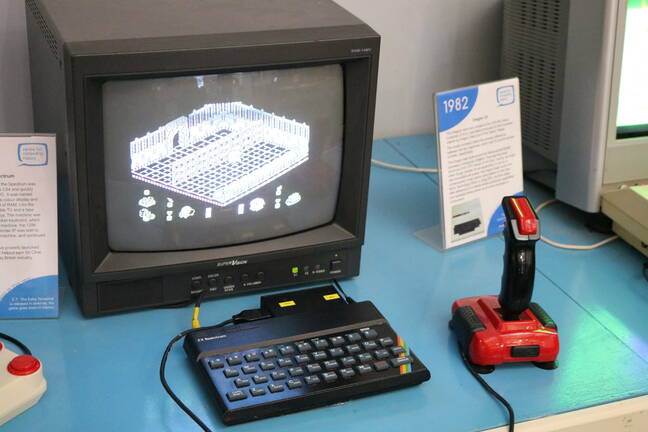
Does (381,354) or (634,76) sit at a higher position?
(634,76)

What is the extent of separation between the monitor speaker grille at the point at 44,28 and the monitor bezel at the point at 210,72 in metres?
0.10

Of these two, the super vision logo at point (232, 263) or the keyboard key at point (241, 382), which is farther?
the super vision logo at point (232, 263)

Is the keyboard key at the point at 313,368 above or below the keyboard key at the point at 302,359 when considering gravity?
below

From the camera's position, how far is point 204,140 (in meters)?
1.21

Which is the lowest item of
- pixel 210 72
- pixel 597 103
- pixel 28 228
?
pixel 28 228

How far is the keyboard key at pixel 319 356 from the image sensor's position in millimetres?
1141

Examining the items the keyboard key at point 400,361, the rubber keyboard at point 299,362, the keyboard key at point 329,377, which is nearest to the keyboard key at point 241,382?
the rubber keyboard at point 299,362

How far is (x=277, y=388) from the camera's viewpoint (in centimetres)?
108

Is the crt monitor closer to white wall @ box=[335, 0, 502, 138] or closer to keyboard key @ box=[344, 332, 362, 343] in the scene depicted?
white wall @ box=[335, 0, 502, 138]

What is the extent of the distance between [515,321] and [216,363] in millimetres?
430

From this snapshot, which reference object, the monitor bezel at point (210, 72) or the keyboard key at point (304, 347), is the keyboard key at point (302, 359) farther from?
the monitor bezel at point (210, 72)

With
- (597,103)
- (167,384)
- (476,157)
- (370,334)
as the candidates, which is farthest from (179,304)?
(597,103)

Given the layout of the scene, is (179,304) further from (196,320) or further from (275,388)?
(275,388)

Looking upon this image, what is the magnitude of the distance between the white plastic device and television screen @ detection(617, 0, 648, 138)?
42.3 inches
